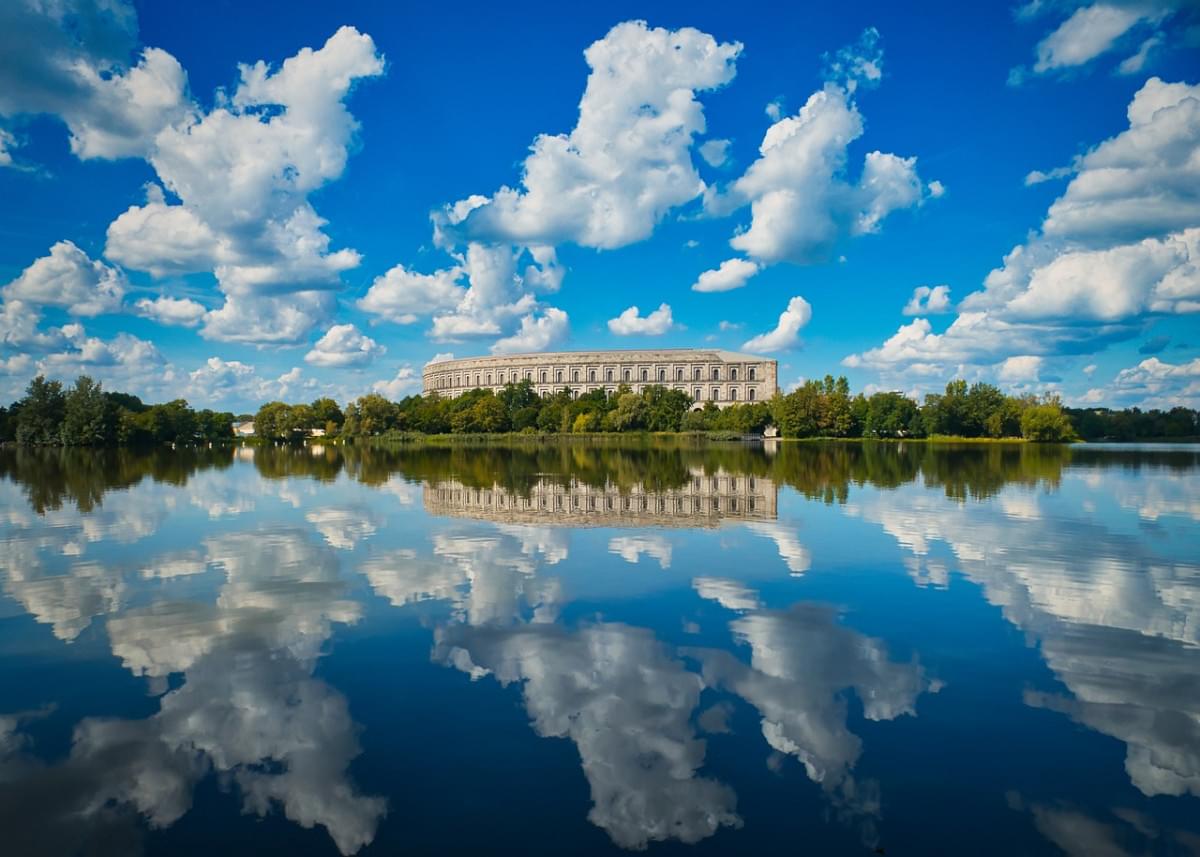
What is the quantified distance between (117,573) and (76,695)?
6056 millimetres

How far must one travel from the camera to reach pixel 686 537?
15.8 metres

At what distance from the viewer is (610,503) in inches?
869

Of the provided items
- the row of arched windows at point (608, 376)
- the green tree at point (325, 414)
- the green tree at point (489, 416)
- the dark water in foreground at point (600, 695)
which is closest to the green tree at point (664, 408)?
the green tree at point (489, 416)

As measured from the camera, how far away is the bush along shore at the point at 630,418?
289 ft

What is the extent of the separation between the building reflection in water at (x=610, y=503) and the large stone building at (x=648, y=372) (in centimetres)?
11727

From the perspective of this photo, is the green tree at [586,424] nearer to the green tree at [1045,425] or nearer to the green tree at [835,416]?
the green tree at [835,416]

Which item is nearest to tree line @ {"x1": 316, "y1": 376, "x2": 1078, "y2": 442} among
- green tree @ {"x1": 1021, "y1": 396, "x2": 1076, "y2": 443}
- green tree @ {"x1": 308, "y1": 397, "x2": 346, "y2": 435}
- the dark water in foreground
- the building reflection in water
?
green tree @ {"x1": 1021, "y1": 396, "x2": 1076, "y2": 443}

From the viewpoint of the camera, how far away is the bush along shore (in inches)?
3467

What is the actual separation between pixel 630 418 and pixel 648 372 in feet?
151

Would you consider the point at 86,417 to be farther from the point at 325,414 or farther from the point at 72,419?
the point at 325,414

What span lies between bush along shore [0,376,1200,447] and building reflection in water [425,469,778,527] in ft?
230

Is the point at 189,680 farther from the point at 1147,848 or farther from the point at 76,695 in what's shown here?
the point at 1147,848

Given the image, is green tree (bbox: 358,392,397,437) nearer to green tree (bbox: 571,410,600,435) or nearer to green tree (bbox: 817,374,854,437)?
green tree (bbox: 571,410,600,435)

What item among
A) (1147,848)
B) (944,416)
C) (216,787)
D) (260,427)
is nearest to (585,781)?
(216,787)
